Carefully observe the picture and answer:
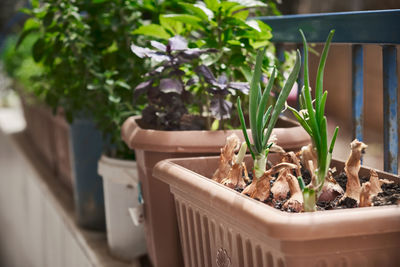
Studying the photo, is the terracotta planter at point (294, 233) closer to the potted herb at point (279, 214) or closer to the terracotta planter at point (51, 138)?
the potted herb at point (279, 214)

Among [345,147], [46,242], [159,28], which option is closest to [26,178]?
[46,242]

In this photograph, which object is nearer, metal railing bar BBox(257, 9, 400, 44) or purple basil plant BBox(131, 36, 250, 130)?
metal railing bar BBox(257, 9, 400, 44)

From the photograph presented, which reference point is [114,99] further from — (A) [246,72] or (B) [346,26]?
(B) [346,26]

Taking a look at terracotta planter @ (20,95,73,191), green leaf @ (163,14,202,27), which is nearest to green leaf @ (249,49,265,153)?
green leaf @ (163,14,202,27)

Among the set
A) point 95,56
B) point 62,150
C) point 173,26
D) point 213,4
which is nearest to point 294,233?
point 213,4

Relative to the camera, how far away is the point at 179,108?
3.67 feet

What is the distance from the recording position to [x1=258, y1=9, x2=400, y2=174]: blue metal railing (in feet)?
3.02

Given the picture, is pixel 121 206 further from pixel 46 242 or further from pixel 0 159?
pixel 0 159

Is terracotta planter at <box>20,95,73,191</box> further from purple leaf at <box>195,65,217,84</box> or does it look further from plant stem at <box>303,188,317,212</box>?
plant stem at <box>303,188,317,212</box>

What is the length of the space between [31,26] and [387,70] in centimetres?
103

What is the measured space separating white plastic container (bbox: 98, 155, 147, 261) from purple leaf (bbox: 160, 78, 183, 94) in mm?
→ 366

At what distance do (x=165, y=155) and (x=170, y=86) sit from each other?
145mm

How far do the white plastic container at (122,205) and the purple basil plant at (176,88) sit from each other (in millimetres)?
246

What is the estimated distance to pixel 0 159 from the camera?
3.95 meters
